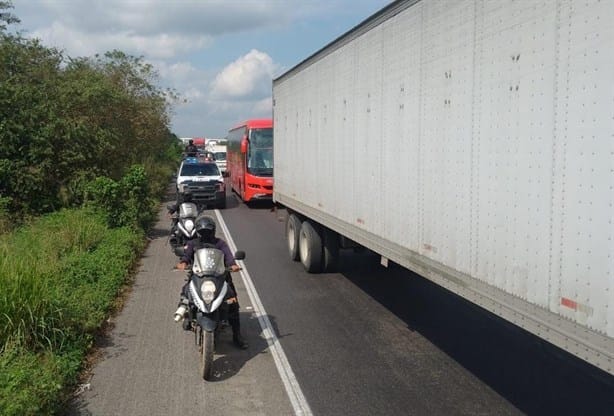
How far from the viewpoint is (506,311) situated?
443 centimetres

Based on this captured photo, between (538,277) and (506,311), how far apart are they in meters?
0.46

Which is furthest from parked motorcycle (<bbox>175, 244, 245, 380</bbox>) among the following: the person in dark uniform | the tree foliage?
the tree foliage

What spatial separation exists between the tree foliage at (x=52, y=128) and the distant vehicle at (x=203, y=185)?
7.39 feet

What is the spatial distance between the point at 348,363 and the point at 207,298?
1632 millimetres

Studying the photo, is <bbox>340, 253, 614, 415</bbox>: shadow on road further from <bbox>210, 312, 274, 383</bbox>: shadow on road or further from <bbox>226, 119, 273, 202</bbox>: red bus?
<bbox>226, 119, 273, 202</bbox>: red bus

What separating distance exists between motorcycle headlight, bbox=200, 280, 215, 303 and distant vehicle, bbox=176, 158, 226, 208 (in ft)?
56.1

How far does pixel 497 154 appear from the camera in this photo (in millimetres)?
4633

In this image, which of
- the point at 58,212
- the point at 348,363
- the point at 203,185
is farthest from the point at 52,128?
the point at 348,363

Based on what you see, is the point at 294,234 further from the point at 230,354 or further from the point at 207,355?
the point at 207,355

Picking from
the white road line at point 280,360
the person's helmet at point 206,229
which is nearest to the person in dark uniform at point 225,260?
the person's helmet at point 206,229

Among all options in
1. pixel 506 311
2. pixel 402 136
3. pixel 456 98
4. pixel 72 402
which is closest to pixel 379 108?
pixel 402 136

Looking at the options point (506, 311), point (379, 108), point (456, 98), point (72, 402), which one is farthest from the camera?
point (379, 108)

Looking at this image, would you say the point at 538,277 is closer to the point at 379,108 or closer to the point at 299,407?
the point at 299,407

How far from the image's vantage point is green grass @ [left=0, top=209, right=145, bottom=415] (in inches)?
209
